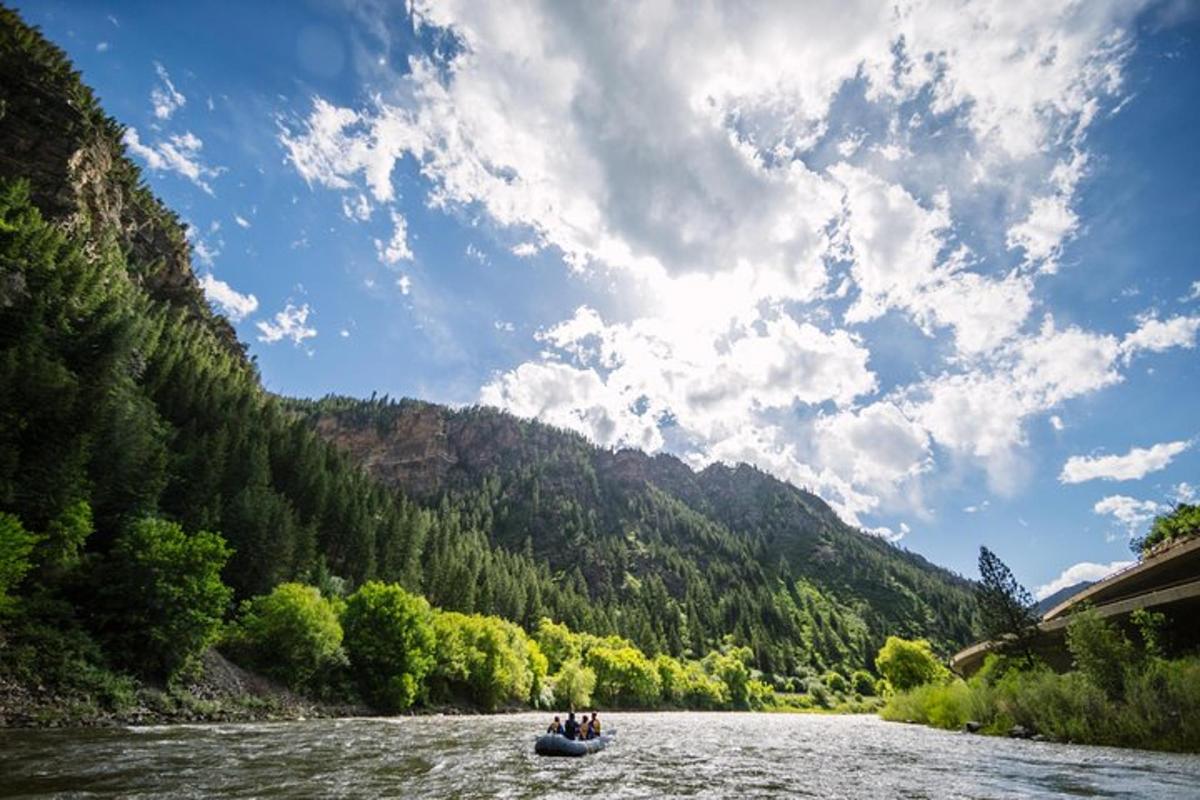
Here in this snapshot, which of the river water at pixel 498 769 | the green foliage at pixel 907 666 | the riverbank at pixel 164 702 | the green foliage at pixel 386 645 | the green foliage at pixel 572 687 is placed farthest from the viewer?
the green foliage at pixel 907 666

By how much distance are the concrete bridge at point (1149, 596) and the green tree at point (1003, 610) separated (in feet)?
4.24

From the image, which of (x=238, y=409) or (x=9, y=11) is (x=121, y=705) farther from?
(x=9, y=11)

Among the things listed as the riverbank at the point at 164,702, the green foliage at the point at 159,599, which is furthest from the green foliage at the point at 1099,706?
the green foliage at the point at 159,599

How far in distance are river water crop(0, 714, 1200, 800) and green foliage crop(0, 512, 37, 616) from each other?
11.4m

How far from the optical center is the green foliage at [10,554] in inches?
1410

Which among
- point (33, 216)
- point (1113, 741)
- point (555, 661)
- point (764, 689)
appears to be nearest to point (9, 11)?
point (33, 216)

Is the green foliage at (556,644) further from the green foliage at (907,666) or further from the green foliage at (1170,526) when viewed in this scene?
the green foliage at (1170,526)

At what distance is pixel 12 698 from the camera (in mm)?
32688

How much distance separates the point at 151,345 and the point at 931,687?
433ft

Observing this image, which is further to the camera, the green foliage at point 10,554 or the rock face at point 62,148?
the rock face at point 62,148

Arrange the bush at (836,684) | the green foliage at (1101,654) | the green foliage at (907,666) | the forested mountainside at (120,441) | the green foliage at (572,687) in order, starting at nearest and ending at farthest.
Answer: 1. the green foliage at (1101,654)
2. the forested mountainside at (120,441)
3. the green foliage at (572,687)
4. the green foliage at (907,666)
5. the bush at (836,684)

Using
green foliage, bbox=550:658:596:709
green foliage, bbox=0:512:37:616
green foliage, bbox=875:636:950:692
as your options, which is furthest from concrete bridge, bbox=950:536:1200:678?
green foliage, bbox=550:658:596:709

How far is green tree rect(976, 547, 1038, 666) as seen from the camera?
58.0 metres

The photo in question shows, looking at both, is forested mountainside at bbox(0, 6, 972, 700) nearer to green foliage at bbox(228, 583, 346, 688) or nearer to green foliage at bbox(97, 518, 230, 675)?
green foliage at bbox(97, 518, 230, 675)
